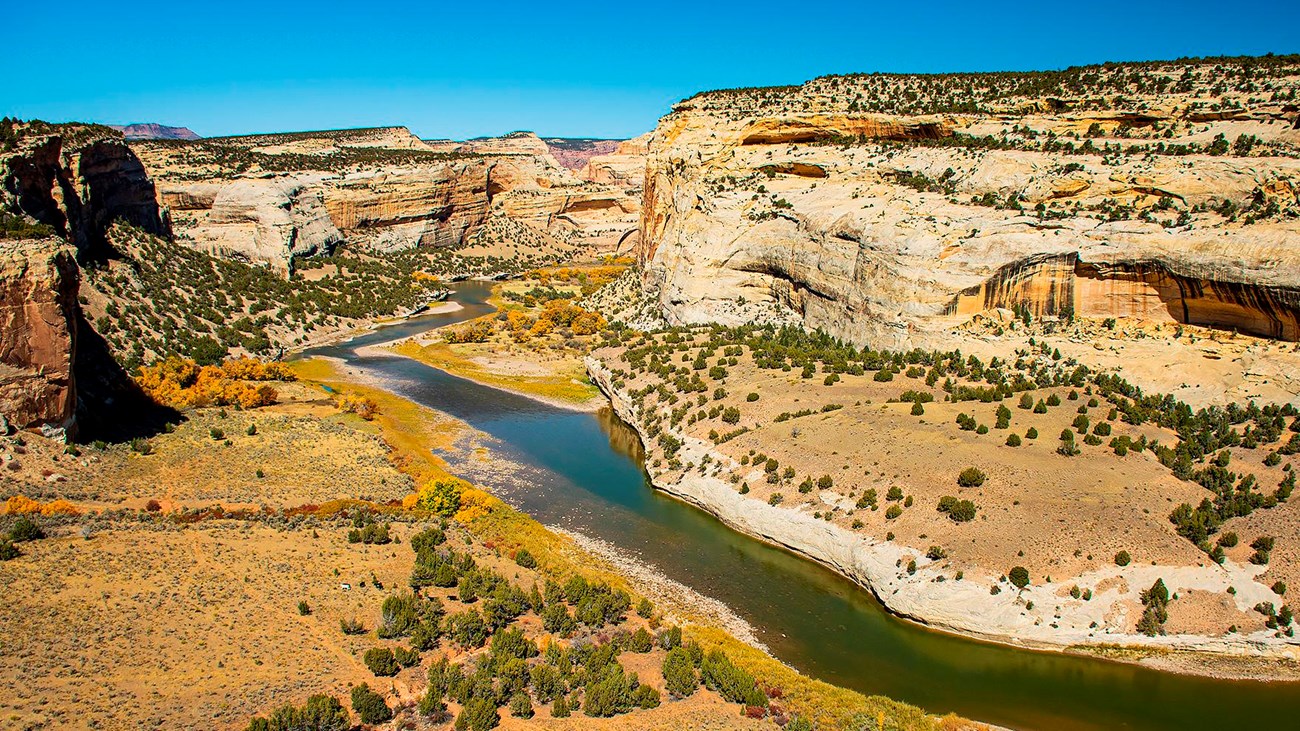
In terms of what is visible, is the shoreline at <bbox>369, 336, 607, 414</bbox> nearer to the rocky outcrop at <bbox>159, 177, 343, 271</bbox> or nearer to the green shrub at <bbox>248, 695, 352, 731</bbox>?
the rocky outcrop at <bbox>159, 177, 343, 271</bbox>

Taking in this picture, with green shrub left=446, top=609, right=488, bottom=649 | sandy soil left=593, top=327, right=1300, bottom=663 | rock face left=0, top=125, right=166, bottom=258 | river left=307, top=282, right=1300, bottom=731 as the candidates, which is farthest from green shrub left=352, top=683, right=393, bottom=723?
rock face left=0, top=125, right=166, bottom=258

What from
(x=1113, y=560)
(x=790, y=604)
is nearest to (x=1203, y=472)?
(x=1113, y=560)

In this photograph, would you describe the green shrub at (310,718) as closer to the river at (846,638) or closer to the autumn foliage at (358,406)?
the river at (846,638)

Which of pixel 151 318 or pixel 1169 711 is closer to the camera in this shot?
pixel 1169 711

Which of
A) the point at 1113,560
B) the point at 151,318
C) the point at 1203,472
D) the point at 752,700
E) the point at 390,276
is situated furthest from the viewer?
the point at 390,276

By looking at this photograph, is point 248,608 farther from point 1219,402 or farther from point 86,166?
point 86,166

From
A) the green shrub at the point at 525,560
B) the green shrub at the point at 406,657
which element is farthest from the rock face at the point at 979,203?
the green shrub at the point at 406,657
